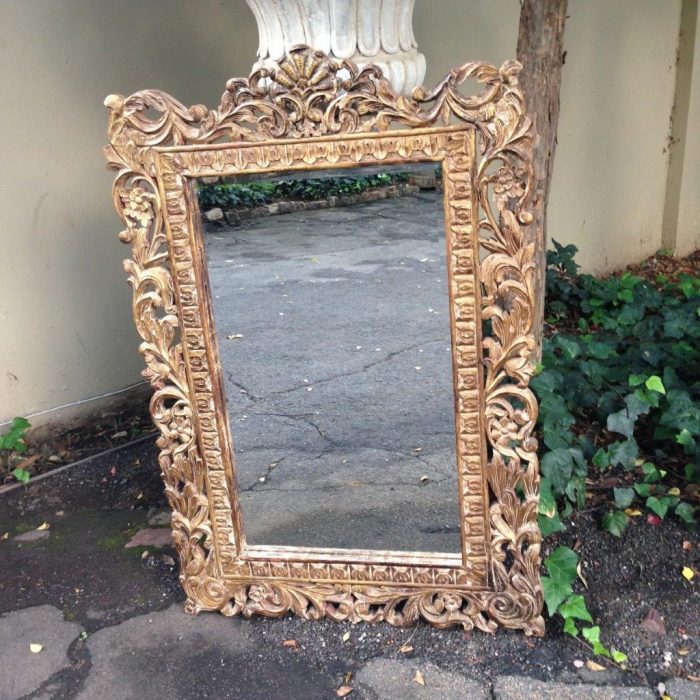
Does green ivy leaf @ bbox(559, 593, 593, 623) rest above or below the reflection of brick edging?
below

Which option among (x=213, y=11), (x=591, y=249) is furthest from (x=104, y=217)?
(x=591, y=249)

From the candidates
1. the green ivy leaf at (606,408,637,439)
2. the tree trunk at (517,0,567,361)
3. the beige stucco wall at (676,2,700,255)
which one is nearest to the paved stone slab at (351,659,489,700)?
the green ivy leaf at (606,408,637,439)

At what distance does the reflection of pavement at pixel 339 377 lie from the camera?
204 centimetres

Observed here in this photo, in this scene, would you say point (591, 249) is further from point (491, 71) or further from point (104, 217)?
point (491, 71)

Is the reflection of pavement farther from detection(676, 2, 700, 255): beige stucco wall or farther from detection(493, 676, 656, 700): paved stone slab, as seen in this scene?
detection(676, 2, 700, 255): beige stucco wall

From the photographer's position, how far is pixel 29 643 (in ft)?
7.22

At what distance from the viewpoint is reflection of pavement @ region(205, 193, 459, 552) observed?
6.70 ft

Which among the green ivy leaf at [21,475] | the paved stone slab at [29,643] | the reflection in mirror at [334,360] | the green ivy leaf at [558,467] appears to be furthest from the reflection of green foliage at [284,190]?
the green ivy leaf at [21,475]

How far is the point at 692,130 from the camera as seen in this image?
17.5 feet

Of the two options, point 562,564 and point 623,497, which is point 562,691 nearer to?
point 562,564

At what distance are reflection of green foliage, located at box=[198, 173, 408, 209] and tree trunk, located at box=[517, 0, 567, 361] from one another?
0.93 meters

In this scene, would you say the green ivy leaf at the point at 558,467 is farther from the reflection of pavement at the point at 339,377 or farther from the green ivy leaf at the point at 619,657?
the green ivy leaf at the point at 619,657

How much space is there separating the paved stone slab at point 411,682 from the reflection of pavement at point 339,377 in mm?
310

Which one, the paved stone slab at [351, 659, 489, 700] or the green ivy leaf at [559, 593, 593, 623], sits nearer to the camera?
the paved stone slab at [351, 659, 489, 700]
